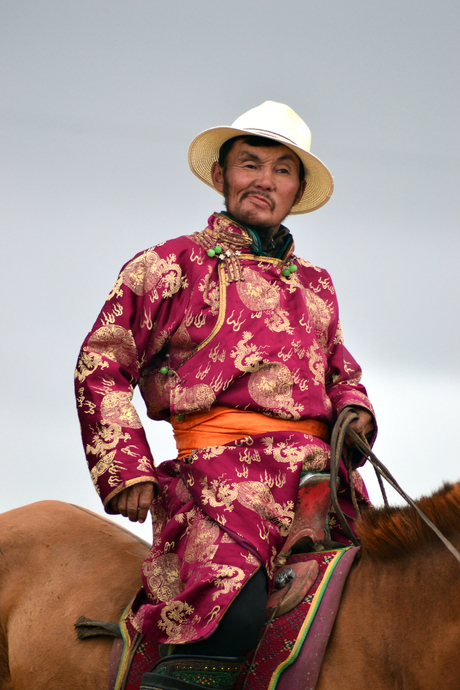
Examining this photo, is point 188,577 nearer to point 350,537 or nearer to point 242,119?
point 350,537

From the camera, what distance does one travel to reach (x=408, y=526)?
1853 millimetres

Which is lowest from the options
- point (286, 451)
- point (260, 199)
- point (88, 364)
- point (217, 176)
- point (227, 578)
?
point (227, 578)

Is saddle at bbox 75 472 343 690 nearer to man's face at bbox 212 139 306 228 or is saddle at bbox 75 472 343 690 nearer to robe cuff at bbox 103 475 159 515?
robe cuff at bbox 103 475 159 515

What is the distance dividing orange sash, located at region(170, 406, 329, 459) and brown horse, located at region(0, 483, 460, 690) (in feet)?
1.25

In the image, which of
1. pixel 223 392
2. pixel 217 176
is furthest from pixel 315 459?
pixel 217 176

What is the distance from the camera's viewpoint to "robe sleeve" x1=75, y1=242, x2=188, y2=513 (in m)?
1.99

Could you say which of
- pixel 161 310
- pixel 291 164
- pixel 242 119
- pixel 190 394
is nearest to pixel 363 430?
pixel 190 394

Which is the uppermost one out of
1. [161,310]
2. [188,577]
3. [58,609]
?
[161,310]

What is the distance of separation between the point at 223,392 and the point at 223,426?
101 millimetres

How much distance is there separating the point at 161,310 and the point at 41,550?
3.19ft

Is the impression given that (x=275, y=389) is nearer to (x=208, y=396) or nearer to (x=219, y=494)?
(x=208, y=396)

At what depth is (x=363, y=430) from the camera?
7.64 feet

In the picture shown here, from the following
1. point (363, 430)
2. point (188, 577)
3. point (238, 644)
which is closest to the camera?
point (238, 644)

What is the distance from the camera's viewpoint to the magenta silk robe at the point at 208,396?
74.0 inches
